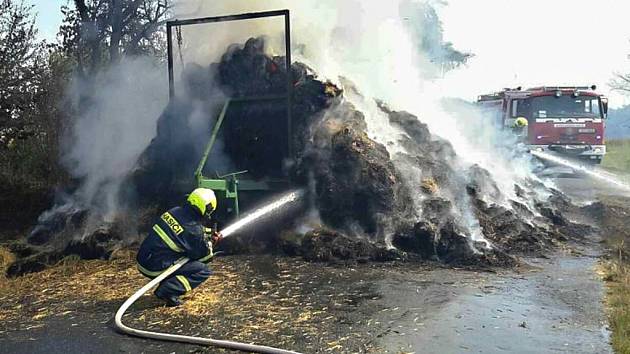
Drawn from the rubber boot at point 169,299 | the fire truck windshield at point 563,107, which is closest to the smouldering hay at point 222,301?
the rubber boot at point 169,299

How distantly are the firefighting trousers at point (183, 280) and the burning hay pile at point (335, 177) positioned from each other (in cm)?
224

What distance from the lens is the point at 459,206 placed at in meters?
9.41

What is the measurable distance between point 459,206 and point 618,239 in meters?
2.54

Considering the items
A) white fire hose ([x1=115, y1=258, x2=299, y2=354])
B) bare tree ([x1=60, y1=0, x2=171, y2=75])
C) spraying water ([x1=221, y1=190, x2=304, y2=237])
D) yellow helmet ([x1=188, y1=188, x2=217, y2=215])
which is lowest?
white fire hose ([x1=115, y1=258, x2=299, y2=354])

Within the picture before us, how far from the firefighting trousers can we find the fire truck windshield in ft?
48.6

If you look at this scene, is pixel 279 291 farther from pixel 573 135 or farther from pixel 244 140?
pixel 573 135

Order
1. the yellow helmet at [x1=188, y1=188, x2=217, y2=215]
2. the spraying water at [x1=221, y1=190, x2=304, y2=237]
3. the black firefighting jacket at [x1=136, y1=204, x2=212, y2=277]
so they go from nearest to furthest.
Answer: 1. the black firefighting jacket at [x1=136, y1=204, x2=212, y2=277]
2. the yellow helmet at [x1=188, y1=188, x2=217, y2=215]
3. the spraying water at [x1=221, y1=190, x2=304, y2=237]

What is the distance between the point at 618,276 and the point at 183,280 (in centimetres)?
505

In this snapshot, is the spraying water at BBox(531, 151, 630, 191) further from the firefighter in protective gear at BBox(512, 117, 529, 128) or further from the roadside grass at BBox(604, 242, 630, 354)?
the roadside grass at BBox(604, 242, 630, 354)

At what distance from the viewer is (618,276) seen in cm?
707

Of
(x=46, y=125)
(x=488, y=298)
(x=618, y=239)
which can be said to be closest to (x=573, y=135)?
(x=618, y=239)

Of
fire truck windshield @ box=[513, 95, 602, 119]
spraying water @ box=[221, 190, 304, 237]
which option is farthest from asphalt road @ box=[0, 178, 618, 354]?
fire truck windshield @ box=[513, 95, 602, 119]

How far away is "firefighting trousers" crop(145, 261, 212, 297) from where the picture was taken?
605 centimetres

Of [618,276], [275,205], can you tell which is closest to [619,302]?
[618,276]
